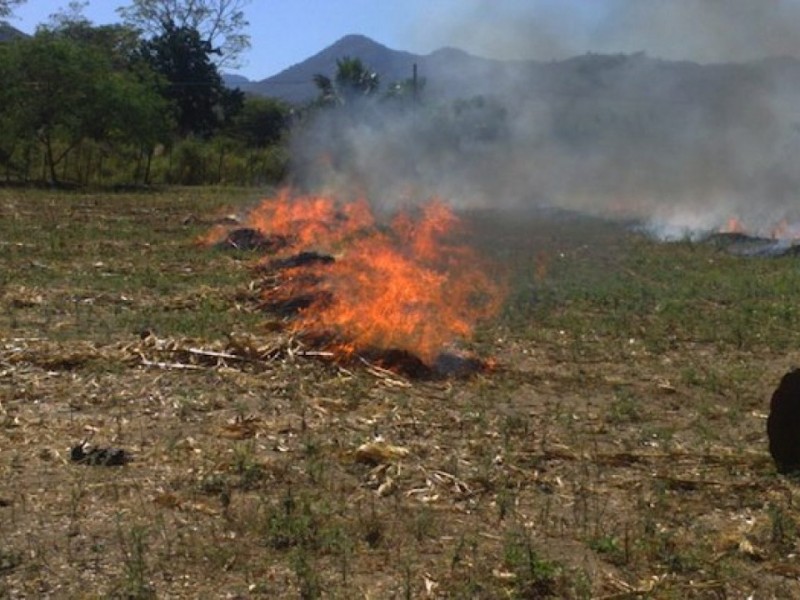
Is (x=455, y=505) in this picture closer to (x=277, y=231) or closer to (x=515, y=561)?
(x=515, y=561)

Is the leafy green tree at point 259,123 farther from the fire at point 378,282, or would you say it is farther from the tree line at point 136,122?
the fire at point 378,282

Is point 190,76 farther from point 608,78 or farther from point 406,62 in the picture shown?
point 608,78

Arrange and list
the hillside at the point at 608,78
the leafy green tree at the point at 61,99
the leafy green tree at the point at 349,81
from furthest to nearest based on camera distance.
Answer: the leafy green tree at the point at 349,81 < the leafy green tree at the point at 61,99 < the hillside at the point at 608,78

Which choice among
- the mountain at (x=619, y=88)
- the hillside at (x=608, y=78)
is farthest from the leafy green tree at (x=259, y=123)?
the hillside at (x=608, y=78)

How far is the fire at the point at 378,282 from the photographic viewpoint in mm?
9805

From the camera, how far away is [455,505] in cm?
597

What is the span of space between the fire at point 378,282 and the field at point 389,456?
0.41 m

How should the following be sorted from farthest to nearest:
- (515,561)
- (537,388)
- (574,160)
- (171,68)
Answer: (171,68)
(574,160)
(537,388)
(515,561)

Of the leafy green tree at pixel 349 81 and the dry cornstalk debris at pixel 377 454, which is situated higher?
the leafy green tree at pixel 349 81

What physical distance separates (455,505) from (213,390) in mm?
3035

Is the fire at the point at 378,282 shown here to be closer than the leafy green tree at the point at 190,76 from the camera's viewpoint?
Yes

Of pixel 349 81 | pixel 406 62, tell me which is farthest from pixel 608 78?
pixel 349 81

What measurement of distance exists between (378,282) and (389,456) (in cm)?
506

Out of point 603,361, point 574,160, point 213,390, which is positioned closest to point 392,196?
point 574,160
